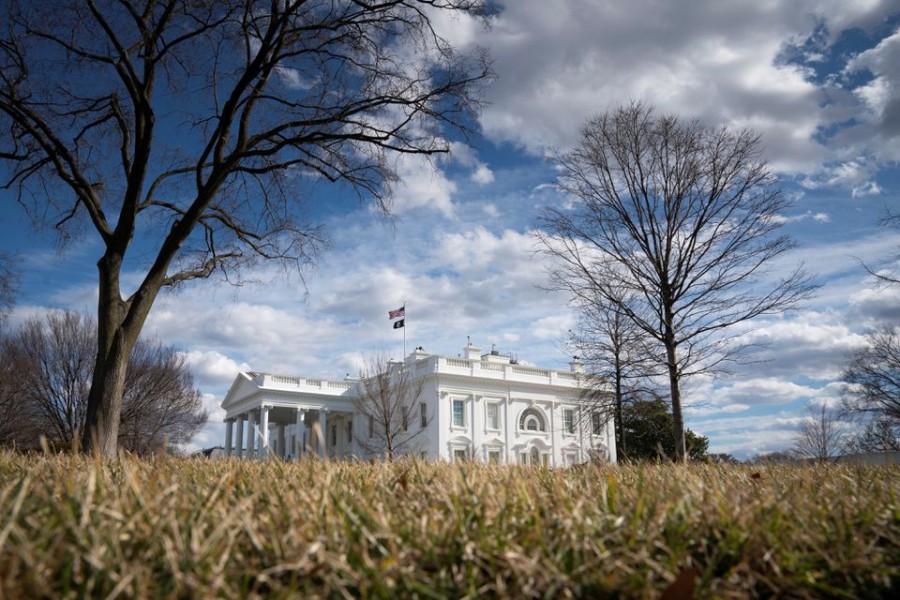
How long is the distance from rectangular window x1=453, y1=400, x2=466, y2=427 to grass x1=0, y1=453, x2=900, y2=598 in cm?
4722

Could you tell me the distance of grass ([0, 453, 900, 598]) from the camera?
5.36 ft

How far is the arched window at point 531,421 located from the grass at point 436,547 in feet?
166

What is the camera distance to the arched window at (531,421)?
5209 cm

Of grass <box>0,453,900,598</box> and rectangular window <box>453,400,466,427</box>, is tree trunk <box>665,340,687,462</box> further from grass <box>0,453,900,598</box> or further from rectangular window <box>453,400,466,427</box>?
rectangular window <box>453,400,466,427</box>

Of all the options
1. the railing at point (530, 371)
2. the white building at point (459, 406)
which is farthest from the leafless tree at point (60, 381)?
the railing at point (530, 371)

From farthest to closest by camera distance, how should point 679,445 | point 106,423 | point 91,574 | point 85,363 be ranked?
point 85,363 < point 679,445 < point 106,423 < point 91,574

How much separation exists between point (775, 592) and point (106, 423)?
28.9 ft

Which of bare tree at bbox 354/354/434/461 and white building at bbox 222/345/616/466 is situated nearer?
bare tree at bbox 354/354/434/461

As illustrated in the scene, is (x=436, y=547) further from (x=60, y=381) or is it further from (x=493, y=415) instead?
(x=493, y=415)

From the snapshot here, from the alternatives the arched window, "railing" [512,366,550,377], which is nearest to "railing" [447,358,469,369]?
"railing" [512,366,550,377]

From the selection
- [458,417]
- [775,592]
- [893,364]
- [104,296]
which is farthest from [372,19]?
[458,417]

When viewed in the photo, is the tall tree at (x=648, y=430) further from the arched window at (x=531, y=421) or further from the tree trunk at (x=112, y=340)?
the tree trunk at (x=112, y=340)

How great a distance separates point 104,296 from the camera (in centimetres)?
948

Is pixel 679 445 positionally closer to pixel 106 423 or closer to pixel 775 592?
pixel 106 423
